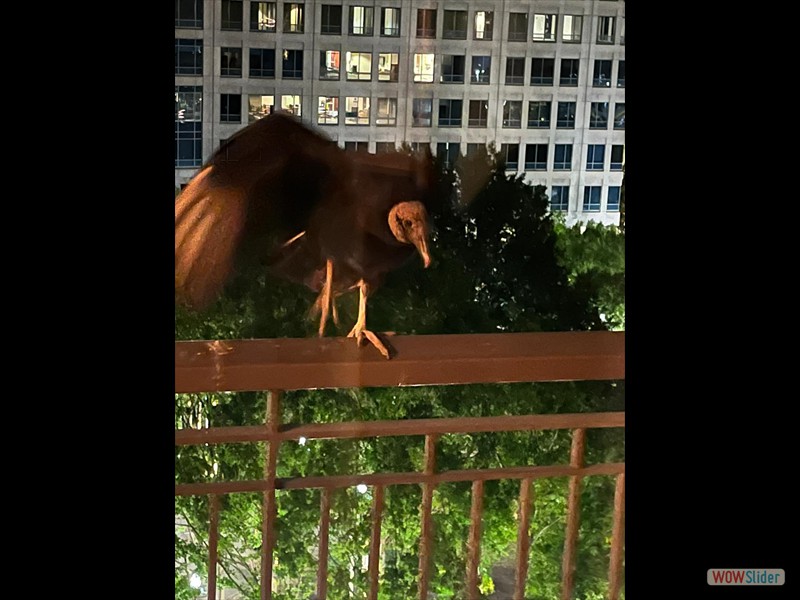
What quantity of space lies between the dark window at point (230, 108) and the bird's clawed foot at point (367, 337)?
27 centimetres

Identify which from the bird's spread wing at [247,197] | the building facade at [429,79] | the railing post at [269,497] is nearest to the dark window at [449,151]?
the building facade at [429,79]

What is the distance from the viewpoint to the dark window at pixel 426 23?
3.14 ft

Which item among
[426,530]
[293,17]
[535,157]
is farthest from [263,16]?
[426,530]

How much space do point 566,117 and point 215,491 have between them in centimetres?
61

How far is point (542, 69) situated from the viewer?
987mm

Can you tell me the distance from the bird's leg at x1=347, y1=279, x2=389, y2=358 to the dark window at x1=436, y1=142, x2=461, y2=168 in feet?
0.56

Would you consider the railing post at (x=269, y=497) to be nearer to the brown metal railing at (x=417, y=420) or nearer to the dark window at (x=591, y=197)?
the brown metal railing at (x=417, y=420)

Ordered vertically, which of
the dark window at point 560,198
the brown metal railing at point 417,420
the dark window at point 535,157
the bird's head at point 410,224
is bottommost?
the brown metal railing at point 417,420

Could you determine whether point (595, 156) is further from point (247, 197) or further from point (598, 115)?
point (247, 197)

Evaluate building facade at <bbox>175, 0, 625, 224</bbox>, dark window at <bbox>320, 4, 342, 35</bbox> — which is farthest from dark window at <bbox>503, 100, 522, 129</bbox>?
dark window at <bbox>320, 4, 342, 35</bbox>
